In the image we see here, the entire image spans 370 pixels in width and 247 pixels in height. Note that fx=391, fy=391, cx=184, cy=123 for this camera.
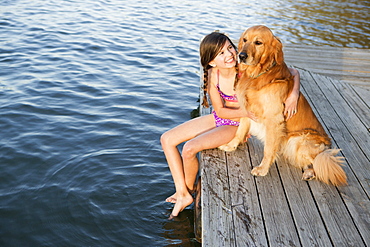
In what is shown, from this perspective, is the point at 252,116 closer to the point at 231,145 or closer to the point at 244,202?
the point at 231,145

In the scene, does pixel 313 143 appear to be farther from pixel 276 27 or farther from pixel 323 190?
pixel 276 27

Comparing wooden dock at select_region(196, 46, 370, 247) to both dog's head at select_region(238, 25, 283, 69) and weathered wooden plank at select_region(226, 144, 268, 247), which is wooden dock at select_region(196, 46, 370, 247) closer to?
weathered wooden plank at select_region(226, 144, 268, 247)

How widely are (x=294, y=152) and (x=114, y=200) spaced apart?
2.00 metres

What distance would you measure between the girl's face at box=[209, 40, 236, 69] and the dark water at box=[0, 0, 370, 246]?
1582 mm

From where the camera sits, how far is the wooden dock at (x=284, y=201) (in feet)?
9.02

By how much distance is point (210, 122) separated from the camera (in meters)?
3.87

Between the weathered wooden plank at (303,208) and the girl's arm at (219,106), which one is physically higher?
the girl's arm at (219,106)

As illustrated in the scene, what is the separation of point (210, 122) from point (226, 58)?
2.25ft

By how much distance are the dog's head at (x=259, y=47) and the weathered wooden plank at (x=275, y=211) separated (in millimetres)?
988

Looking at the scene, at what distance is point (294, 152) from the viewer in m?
3.47

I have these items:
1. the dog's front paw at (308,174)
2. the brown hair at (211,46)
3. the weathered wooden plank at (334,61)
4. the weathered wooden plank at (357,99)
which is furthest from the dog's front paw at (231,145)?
the weathered wooden plank at (334,61)

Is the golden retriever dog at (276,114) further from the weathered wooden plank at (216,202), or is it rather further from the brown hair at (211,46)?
the weathered wooden plank at (216,202)

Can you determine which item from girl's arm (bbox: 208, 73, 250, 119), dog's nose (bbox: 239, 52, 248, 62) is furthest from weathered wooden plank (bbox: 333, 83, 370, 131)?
dog's nose (bbox: 239, 52, 248, 62)

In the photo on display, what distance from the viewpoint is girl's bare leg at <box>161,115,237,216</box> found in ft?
11.8
